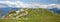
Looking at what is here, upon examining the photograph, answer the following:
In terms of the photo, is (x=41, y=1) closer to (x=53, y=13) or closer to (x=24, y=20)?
(x=53, y=13)

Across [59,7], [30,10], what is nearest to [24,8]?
[30,10]

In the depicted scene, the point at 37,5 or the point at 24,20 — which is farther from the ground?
the point at 37,5

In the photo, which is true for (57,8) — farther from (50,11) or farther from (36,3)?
(36,3)

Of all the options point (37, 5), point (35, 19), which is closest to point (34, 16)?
point (35, 19)

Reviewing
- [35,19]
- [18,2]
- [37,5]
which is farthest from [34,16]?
[18,2]

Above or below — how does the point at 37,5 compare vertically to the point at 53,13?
above

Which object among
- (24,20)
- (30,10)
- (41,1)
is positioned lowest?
(24,20)

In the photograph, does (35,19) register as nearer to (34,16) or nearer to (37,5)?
(34,16)
